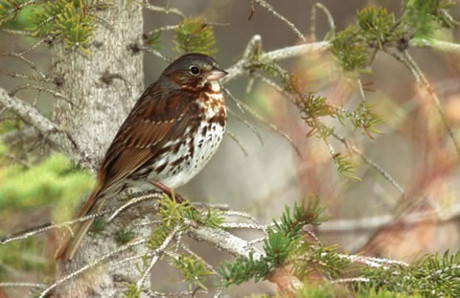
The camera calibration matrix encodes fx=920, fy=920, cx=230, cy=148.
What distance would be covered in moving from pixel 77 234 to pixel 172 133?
68 centimetres

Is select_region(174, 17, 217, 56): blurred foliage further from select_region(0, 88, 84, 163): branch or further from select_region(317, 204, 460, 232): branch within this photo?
select_region(317, 204, 460, 232): branch

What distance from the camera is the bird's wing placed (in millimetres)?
3965

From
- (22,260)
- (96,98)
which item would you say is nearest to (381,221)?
(96,98)

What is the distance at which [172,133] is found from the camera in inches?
163

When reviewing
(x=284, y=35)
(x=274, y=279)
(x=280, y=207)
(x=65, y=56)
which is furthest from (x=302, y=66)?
(x=284, y=35)

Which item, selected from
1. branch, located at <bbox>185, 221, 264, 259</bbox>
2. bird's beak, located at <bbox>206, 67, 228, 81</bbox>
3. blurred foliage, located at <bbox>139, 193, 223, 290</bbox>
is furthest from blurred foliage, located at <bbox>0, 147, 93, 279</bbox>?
bird's beak, located at <bbox>206, 67, 228, 81</bbox>

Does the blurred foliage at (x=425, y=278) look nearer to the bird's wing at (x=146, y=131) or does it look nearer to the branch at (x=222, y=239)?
the branch at (x=222, y=239)

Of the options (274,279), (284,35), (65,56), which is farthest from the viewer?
(284,35)

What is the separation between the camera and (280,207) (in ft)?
23.9

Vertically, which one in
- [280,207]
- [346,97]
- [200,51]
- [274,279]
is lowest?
[280,207]

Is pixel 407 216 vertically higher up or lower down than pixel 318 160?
lower down

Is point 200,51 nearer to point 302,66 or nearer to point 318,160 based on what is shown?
point 302,66

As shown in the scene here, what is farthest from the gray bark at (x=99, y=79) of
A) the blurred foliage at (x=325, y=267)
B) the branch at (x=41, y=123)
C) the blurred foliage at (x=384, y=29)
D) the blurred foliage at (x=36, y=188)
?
the blurred foliage at (x=325, y=267)

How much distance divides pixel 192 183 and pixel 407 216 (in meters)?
5.05
